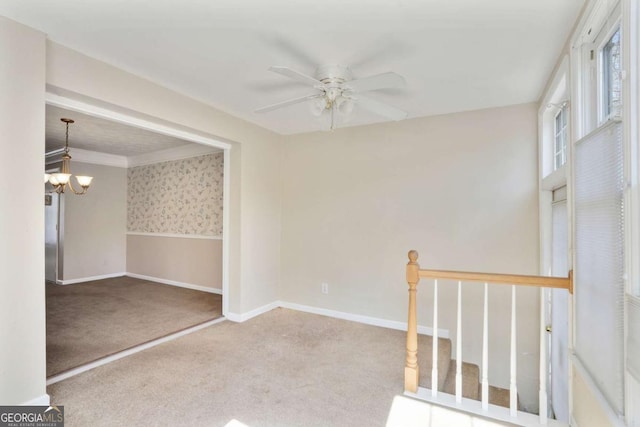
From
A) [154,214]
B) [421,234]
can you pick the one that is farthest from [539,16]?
[154,214]

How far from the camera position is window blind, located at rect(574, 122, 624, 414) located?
4.18ft

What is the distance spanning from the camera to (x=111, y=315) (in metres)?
3.82

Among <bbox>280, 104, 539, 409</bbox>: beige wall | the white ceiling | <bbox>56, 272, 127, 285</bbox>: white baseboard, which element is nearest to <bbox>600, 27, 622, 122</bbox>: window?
the white ceiling

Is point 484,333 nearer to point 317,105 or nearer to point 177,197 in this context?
point 317,105

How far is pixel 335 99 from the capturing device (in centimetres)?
222

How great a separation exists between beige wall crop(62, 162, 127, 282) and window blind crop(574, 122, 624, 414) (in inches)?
269

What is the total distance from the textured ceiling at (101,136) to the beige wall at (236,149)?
1557 mm

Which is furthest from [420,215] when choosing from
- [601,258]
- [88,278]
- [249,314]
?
[88,278]

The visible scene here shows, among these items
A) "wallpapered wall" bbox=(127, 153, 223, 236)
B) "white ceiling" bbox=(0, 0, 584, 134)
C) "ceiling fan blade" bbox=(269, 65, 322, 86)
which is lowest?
"wallpapered wall" bbox=(127, 153, 223, 236)

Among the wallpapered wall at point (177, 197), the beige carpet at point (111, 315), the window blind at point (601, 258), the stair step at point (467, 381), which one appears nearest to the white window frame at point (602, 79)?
the window blind at point (601, 258)

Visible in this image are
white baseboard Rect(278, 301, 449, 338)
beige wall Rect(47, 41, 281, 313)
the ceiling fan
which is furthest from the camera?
white baseboard Rect(278, 301, 449, 338)

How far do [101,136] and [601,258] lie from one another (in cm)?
562

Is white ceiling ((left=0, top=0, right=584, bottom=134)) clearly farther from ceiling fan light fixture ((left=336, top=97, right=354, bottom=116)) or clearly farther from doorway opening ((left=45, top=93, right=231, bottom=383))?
doorway opening ((left=45, top=93, right=231, bottom=383))

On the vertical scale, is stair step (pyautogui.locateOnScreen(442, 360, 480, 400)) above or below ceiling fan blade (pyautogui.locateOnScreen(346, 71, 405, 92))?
below
